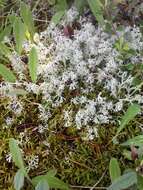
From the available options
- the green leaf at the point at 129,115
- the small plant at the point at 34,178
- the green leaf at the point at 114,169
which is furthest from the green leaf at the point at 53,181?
the green leaf at the point at 129,115

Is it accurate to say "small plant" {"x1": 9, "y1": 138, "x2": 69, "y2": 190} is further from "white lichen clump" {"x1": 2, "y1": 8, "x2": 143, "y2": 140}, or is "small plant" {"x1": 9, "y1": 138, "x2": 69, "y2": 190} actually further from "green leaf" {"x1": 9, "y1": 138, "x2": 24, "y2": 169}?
"white lichen clump" {"x1": 2, "y1": 8, "x2": 143, "y2": 140}

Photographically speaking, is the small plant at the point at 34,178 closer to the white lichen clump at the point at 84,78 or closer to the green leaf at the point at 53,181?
the green leaf at the point at 53,181

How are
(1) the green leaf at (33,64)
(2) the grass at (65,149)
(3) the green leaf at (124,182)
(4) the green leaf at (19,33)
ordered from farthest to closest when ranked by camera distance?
(4) the green leaf at (19,33)
(1) the green leaf at (33,64)
(2) the grass at (65,149)
(3) the green leaf at (124,182)

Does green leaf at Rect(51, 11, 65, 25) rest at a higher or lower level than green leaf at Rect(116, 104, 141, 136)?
higher

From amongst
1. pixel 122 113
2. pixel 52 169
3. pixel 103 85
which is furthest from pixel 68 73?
pixel 52 169

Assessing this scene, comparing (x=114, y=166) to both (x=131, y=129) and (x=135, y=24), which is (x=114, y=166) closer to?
(x=131, y=129)

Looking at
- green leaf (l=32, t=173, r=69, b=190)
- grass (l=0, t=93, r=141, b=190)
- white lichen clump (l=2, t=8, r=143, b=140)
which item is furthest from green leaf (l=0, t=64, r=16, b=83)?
green leaf (l=32, t=173, r=69, b=190)
